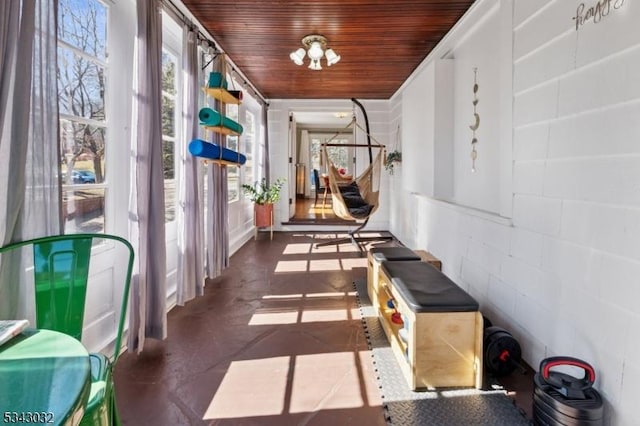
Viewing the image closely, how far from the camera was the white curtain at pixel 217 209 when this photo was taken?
3270 millimetres

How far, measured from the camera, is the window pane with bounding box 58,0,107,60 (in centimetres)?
178

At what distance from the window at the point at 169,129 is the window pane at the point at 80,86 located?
0.88 m

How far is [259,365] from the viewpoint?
2.01 meters

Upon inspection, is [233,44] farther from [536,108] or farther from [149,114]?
[536,108]

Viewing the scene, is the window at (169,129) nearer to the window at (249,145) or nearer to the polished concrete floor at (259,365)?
the polished concrete floor at (259,365)

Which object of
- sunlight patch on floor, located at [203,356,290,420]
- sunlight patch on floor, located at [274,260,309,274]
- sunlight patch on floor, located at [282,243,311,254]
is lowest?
sunlight patch on floor, located at [203,356,290,420]

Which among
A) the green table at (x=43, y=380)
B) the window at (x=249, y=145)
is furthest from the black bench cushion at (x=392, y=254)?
the window at (x=249, y=145)

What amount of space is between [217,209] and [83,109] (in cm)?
167

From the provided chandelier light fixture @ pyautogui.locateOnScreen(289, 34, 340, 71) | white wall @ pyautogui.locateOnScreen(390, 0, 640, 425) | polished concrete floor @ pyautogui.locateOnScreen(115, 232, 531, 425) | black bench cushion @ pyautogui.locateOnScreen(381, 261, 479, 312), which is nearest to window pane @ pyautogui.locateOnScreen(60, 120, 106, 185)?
polished concrete floor @ pyautogui.locateOnScreen(115, 232, 531, 425)

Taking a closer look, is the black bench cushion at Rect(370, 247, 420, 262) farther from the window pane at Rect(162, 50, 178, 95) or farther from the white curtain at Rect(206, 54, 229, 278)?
the window pane at Rect(162, 50, 178, 95)

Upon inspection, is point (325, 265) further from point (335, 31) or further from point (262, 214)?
point (335, 31)

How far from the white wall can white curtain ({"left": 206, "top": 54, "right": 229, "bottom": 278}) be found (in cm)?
232

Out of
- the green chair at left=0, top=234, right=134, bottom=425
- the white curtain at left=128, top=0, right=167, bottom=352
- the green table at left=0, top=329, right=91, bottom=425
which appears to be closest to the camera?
the green table at left=0, top=329, right=91, bottom=425

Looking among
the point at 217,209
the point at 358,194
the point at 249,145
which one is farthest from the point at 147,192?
the point at 249,145
